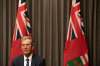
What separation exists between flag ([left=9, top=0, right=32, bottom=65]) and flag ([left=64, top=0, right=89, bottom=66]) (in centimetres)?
68

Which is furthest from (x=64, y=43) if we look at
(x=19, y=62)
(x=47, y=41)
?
(x=19, y=62)

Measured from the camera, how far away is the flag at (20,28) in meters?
3.73

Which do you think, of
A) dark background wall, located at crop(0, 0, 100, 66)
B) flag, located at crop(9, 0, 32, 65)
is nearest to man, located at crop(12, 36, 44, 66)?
flag, located at crop(9, 0, 32, 65)

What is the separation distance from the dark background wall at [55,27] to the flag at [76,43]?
322 millimetres

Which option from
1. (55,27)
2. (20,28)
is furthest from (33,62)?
(55,27)

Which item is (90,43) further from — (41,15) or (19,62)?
(19,62)

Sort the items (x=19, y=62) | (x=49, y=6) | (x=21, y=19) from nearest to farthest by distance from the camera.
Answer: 1. (x=19, y=62)
2. (x=21, y=19)
3. (x=49, y=6)

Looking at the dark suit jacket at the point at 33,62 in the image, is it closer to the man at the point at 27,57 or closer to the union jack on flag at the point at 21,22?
the man at the point at 27,57

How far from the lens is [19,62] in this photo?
3.34 m

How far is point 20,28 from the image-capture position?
3727 mm

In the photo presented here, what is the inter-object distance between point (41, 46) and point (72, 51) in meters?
0.65

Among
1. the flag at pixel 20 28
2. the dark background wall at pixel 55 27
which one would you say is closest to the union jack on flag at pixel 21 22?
the flag at pixel 20 28

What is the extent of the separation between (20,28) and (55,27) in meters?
0.58

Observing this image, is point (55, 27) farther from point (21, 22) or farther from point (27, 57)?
point (27, 57)
